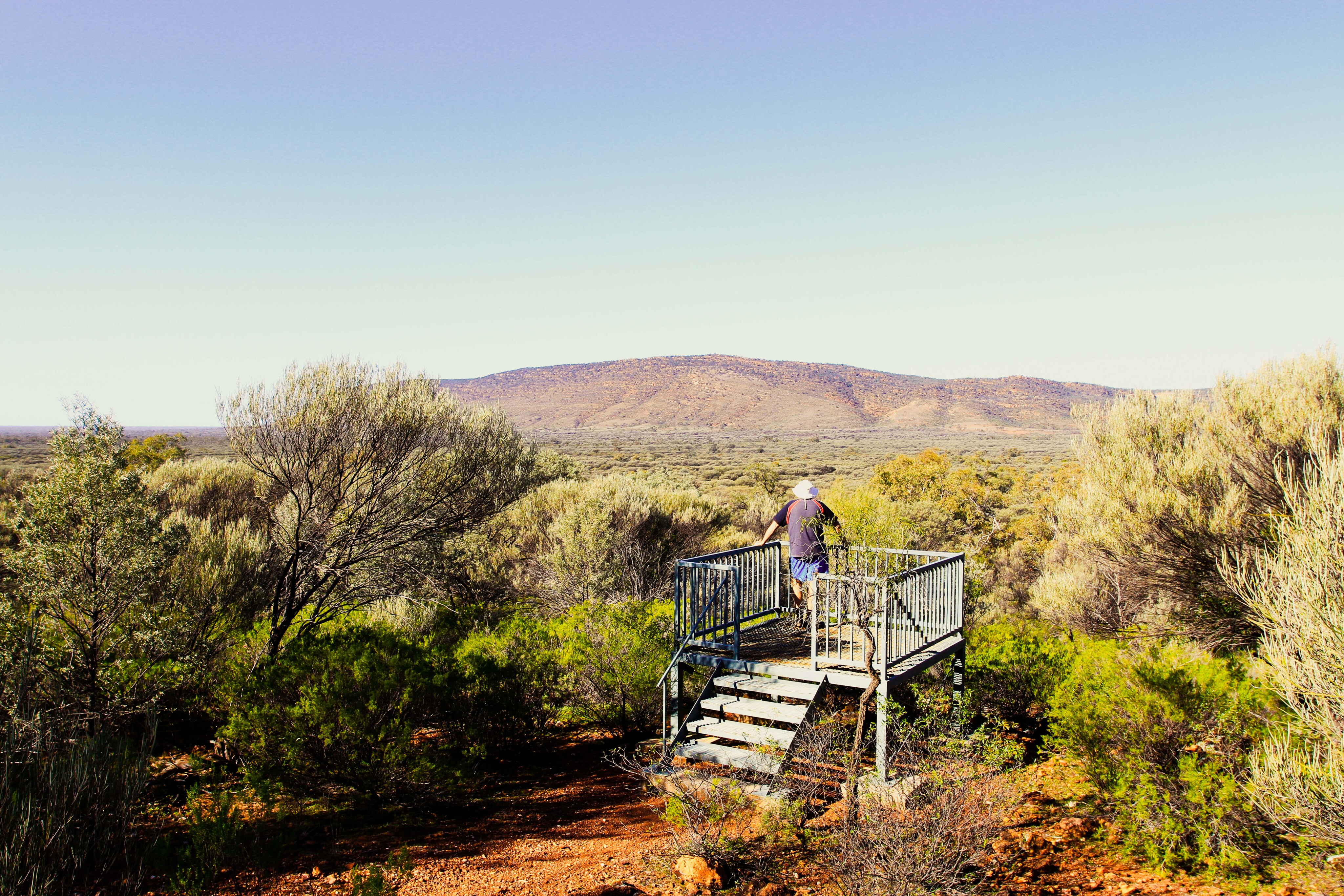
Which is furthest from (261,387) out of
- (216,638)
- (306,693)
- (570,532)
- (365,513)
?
(570,532)

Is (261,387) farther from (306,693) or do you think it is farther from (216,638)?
(306,693)

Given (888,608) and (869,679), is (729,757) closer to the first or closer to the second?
(869,679)

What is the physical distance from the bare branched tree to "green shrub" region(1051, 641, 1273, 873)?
907 cm

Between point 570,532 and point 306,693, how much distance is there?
8.68 metres

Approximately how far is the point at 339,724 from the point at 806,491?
5128mm

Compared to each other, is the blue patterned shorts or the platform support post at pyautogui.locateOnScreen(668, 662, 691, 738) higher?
the blue patterned shorts

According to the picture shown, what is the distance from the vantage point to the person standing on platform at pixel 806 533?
805cm

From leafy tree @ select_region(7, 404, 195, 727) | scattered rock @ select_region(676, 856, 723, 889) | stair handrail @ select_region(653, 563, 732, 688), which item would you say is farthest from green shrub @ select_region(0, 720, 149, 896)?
stair handrail @ select_region(653, 563, 732, 688)

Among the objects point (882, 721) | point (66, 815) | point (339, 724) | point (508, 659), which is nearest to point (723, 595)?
point (882, 721)

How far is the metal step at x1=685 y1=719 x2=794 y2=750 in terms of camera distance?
22.5 feet

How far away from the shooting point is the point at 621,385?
14288 cm

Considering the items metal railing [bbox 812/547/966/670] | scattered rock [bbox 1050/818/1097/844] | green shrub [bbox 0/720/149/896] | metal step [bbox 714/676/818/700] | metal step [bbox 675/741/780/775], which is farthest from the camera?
metal step [bbox 714/676/818/700]

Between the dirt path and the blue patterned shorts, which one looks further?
the blue patterned shorts

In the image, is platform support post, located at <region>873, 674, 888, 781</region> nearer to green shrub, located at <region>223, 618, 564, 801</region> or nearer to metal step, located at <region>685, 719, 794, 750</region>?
metal step, located at <region>685, 719, 794, 750</region>
